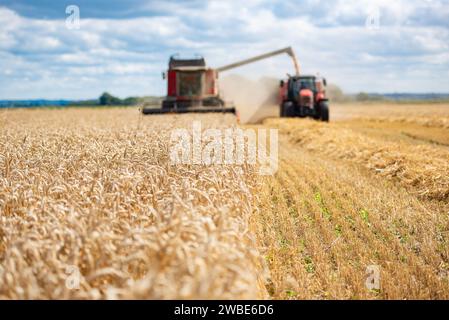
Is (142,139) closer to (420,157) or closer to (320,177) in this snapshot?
(320,177)

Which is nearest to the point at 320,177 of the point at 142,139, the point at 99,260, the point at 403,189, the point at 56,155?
the point at 403,189

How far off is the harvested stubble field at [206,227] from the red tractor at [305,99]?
1542 centimetres

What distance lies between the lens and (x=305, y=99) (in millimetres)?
27922

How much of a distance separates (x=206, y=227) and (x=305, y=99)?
24.1 m

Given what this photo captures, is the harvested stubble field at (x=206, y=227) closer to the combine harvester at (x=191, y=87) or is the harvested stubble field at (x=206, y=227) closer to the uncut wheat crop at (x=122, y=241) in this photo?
the uncut wheat crop at (x=122, y=241)

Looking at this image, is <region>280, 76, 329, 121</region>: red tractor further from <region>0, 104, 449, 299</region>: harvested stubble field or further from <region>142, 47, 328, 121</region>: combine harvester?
<region>0, 104, 449, 299</region>: harvested stubble field

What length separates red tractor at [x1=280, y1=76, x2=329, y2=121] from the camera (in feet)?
91.9

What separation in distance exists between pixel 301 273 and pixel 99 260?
2690 millimetres

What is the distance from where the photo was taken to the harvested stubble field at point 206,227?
3.90m

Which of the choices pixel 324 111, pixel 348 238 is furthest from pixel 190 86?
pixel 348 238

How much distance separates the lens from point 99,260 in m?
4.08

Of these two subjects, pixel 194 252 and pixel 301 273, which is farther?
pixel 301 273

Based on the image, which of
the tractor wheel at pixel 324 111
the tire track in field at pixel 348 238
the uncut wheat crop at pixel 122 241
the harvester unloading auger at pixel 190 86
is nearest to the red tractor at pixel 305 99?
the tractor wheel at pixel 324 111

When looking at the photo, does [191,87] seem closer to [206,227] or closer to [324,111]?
[324,111]
